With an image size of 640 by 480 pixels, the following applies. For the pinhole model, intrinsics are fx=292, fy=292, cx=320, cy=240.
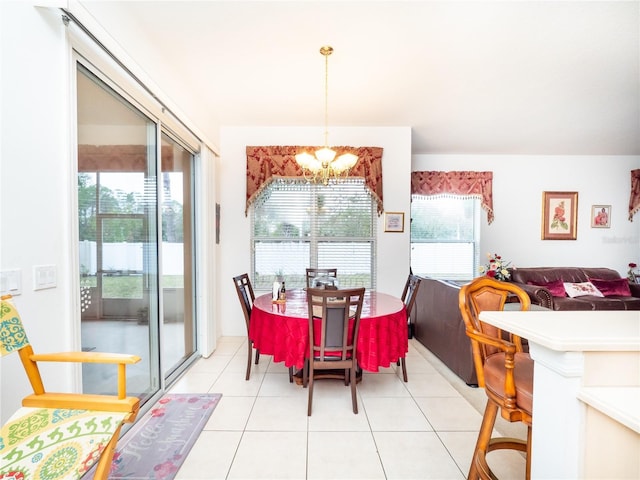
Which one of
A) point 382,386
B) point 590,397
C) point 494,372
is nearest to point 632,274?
point 382,386

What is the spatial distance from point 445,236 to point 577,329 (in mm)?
4371

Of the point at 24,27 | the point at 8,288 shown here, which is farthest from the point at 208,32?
the point at 8,288

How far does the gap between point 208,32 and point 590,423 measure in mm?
2885

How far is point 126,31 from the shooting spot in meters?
1.87

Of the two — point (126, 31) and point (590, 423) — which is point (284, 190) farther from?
point (590, 423)

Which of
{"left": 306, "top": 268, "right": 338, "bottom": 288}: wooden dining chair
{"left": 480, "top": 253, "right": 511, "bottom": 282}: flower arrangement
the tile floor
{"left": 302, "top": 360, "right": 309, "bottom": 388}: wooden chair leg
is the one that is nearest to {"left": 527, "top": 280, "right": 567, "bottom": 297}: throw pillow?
{"left": 480, "top": 253, "right": 511, "bottom": 282}: flower arrangement

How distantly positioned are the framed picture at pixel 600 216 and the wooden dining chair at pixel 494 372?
5086mm

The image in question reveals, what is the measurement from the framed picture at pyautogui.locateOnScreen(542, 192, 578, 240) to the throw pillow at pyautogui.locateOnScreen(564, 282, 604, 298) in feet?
3.24

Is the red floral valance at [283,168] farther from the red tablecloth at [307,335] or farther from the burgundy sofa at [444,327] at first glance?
the red tablecloth at [307,335]

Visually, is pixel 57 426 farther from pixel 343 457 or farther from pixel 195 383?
pixel 195 383

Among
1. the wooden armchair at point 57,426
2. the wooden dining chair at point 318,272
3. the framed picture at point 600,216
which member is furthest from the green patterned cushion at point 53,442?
the framed picture at point 600,216

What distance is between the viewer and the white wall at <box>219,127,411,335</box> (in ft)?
12.8

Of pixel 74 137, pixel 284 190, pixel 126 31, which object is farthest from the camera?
pixel 284 190

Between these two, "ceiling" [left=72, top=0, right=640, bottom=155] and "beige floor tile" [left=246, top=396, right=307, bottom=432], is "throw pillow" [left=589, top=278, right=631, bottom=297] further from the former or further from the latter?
"beige floor tile" [left=246, top=396, right=307, bottom=432]
